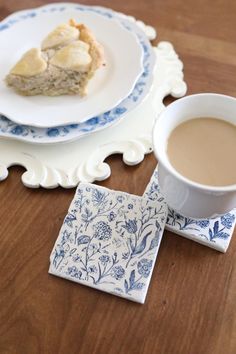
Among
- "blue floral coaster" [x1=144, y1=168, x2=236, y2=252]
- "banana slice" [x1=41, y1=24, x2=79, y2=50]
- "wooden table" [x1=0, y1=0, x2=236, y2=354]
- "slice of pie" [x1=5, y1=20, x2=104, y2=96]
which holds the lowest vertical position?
"wooden table" [x1=0, y1=0, x2=236, y2=354]

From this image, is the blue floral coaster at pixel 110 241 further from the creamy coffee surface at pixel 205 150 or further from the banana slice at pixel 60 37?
the banana slice at pixel 60 37

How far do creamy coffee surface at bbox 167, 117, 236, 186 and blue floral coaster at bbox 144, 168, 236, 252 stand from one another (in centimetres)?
8

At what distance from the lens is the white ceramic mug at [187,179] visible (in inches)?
18.8

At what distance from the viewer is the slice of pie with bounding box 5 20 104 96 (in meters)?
0.71

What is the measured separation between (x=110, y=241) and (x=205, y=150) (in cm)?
17

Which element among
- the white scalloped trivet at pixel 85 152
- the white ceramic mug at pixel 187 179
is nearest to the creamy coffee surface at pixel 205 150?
the white ceramic mug at pixel 187 179

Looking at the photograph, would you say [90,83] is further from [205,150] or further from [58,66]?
[205,150]

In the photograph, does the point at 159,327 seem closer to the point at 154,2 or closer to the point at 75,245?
the point at 75,245

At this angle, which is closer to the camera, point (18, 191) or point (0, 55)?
point (18, 191)

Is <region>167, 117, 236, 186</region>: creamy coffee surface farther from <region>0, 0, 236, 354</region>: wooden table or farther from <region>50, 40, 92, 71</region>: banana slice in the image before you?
<region>50, 40, 92, 71</region>: banana slice

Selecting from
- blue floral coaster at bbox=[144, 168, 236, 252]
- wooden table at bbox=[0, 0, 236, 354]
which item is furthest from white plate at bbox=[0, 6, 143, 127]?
blue floral coaster at bbox=[144, 168, 236, 252]

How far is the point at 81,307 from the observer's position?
0.51 metres

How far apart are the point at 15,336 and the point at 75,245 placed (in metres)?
0.13

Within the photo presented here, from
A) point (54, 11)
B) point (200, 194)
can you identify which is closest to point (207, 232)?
point (200, 194)
